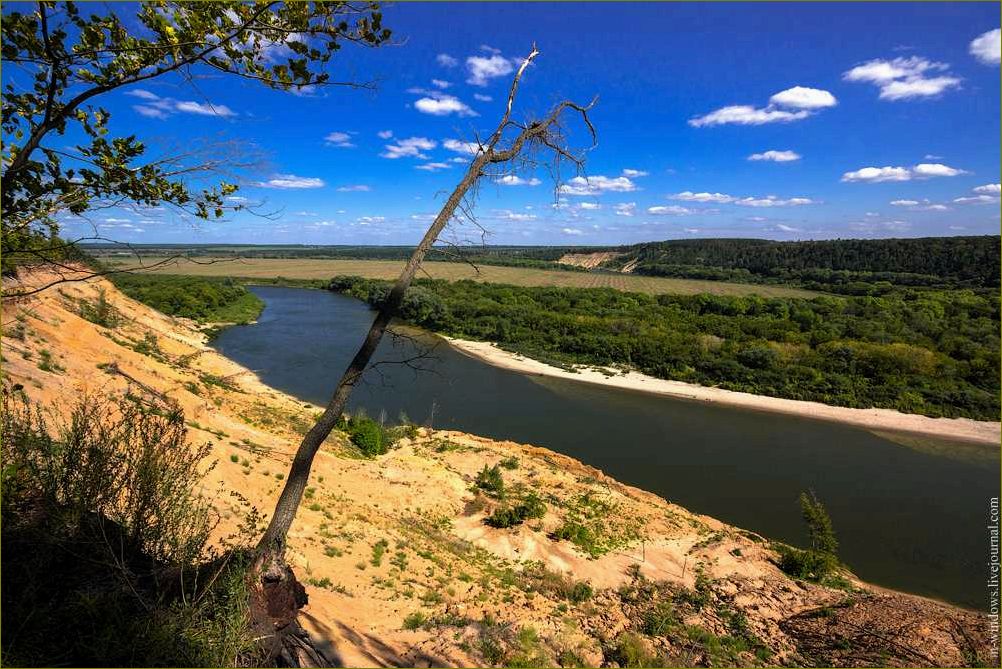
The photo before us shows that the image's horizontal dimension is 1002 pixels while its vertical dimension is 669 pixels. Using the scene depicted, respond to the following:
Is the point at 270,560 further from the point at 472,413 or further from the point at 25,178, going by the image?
the point at 472,413

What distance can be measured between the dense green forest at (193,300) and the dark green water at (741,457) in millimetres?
16405

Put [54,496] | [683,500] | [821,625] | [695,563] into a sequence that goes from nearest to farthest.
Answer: [54,496], [821,625], [695,563], [683,500]

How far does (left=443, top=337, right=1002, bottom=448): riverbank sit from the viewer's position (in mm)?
28828

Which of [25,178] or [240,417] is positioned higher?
[25,178]

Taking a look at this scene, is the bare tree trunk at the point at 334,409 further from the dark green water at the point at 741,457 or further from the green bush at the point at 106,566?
the dark green water at the point at 741,457

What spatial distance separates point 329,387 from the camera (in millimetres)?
32000

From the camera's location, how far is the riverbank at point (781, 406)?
28828mm

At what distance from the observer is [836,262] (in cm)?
9975

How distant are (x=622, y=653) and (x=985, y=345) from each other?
45572 mm

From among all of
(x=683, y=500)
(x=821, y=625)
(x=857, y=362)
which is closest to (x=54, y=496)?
(x=821, y=625)

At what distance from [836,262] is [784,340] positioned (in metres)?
73.0

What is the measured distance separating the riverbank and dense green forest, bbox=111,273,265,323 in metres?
32.4

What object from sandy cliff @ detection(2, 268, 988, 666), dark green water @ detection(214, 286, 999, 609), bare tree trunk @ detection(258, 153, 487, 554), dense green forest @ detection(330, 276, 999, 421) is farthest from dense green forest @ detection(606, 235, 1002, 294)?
bare tree trunk @ detection(258, 153, 487, 554)

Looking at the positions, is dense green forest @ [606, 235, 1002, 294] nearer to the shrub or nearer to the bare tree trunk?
the shrub
